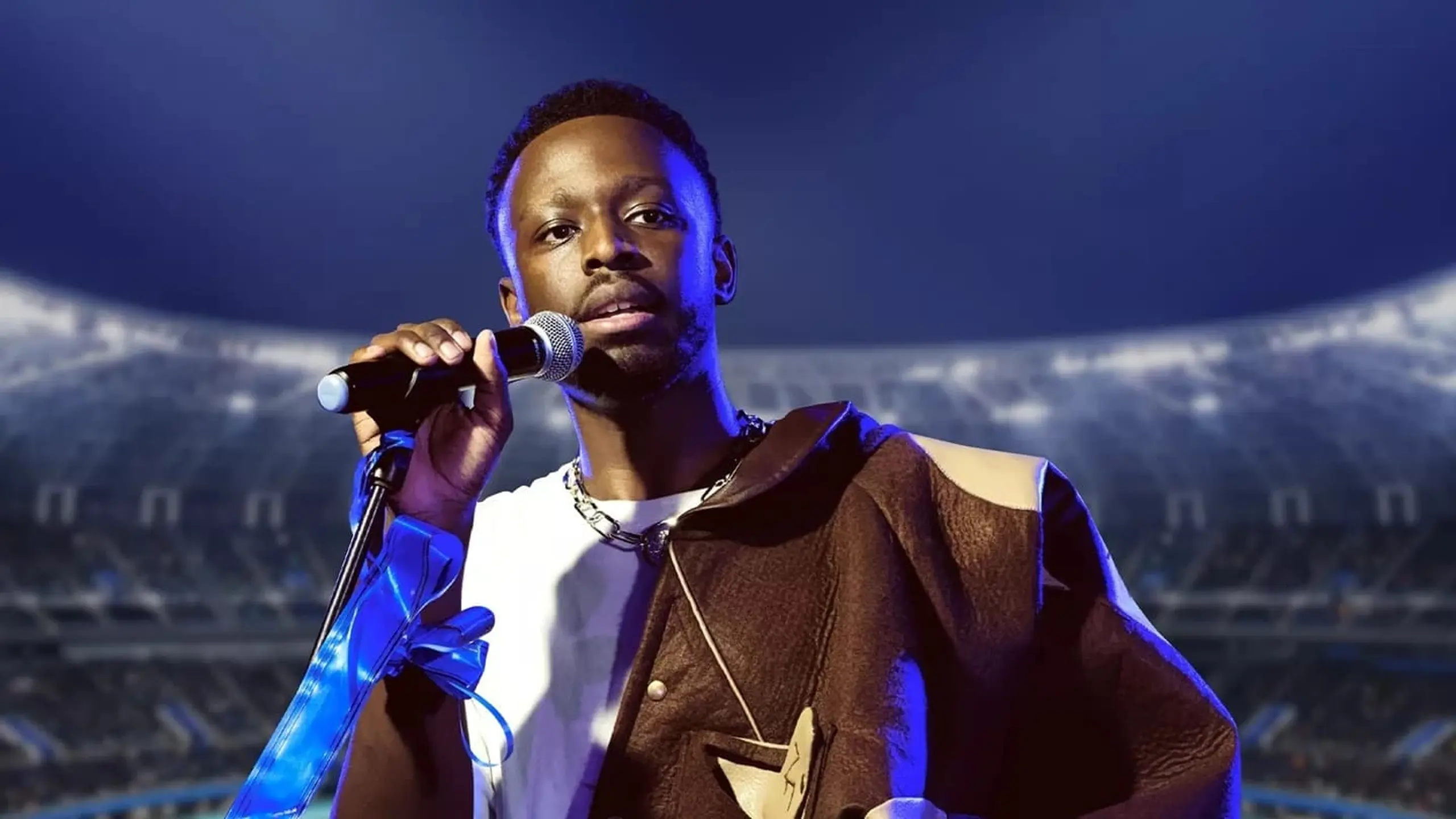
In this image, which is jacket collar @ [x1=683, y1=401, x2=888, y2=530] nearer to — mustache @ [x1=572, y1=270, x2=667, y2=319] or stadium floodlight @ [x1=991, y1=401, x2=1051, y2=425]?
mustache @ [x1=572, y1=270, x2=667, y2=319]

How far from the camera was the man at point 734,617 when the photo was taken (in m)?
1.08

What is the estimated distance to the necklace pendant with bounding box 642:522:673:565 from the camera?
1299 mm

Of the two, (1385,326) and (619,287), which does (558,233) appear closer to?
(619,287)

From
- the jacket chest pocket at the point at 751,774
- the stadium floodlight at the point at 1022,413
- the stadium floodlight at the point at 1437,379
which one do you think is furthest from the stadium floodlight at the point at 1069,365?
the jacket chest pocket at the point at 751,774

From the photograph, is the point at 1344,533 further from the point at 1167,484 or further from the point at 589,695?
the point at 589,695

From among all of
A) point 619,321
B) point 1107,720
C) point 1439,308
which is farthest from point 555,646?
point 1439,308

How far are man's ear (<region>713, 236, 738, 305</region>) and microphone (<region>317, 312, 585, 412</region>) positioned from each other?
275 millimetres

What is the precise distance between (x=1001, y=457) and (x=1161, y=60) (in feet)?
28.8

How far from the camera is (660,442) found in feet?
4.55

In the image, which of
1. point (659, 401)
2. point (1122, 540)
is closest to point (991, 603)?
point (659, 401)

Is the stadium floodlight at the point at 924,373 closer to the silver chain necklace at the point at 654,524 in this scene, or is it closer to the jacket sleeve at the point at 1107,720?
the silver chain necklace at the point at 654,524

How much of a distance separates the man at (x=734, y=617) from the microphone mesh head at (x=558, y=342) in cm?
3

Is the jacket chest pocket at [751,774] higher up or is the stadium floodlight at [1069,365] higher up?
the stadium floodlight at [1069,365]

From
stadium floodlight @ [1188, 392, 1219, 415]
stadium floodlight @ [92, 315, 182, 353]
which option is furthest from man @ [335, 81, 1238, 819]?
stadium floodlight @ [1188, 392, 1219, 415]
